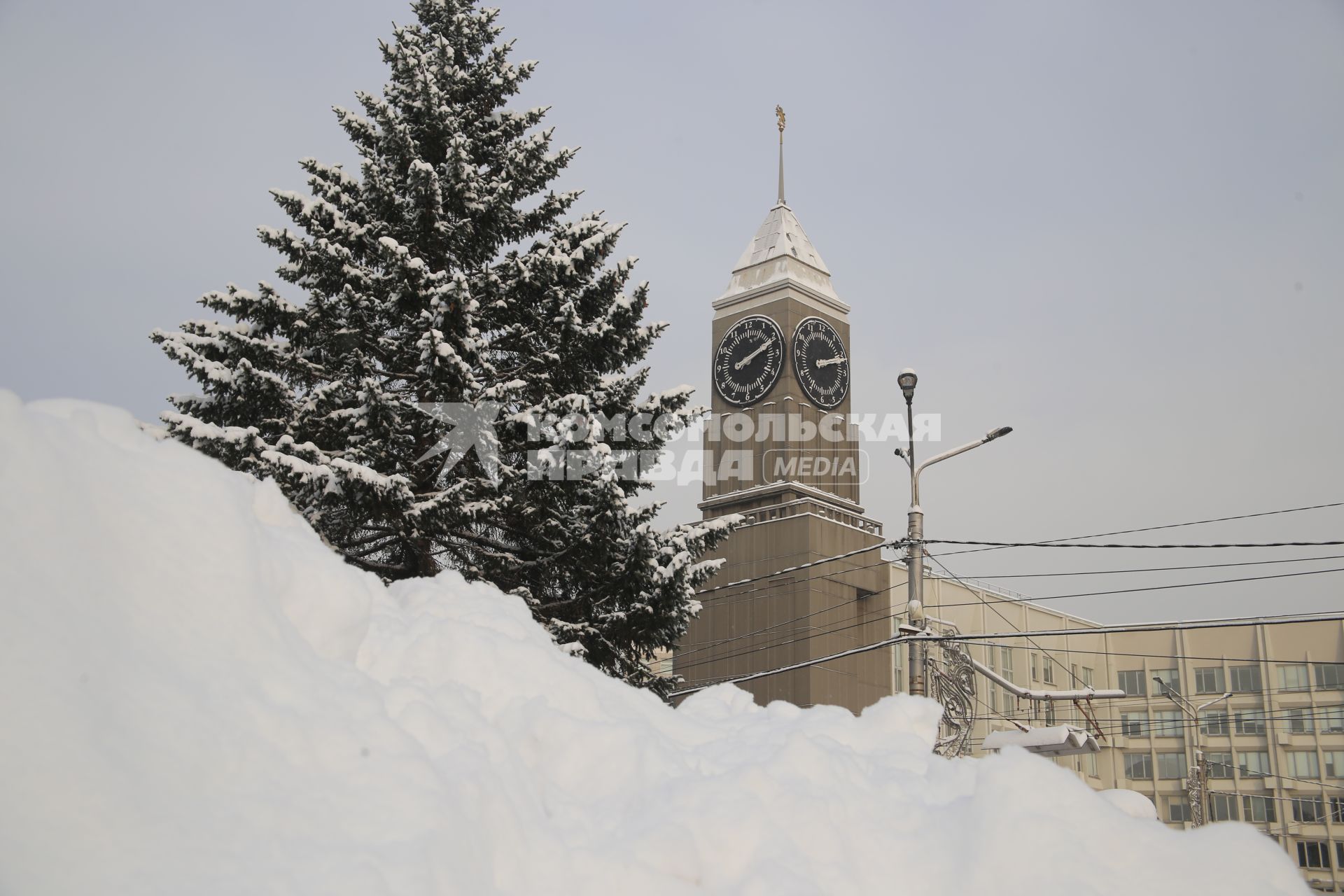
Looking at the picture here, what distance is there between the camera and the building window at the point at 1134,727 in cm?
5778

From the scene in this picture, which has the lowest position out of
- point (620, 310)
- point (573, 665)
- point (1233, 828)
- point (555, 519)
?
point (1233, 828)

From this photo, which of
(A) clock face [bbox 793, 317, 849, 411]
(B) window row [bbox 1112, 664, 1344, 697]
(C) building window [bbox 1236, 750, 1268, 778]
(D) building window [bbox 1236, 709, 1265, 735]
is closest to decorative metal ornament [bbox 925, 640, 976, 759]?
(A) clock face [bbox 793, 317, 849, 411]

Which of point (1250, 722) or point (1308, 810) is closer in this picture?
point (1308, 810)

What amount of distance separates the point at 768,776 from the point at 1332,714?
207ft

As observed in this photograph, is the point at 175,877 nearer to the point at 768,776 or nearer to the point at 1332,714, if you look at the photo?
the point at 768,776

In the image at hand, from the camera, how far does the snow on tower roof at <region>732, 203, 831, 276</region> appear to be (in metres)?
44.7

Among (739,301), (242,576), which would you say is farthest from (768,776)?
(739,301)

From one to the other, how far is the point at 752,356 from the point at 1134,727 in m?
31.7

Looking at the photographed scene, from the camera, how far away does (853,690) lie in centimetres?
3894

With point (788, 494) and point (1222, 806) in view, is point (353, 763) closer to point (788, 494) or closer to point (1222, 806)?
point (788, 494)

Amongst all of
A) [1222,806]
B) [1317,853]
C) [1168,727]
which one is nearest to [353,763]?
[1317,853]

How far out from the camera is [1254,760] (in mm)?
55562

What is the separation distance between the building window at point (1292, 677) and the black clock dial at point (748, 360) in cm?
3365

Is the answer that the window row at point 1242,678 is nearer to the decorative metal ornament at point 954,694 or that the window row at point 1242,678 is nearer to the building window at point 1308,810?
the building window at point 1308,810
